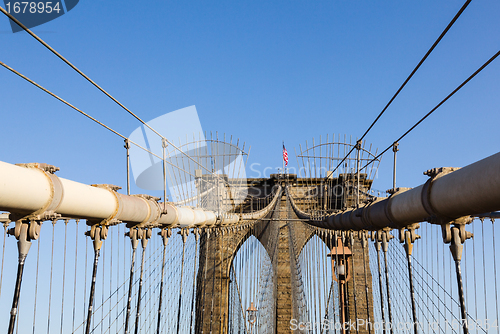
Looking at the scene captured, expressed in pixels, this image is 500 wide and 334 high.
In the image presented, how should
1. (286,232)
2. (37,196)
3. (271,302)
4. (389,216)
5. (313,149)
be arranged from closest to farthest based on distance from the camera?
(37,196), (389,216), (271,302), (313,149), (286,232)

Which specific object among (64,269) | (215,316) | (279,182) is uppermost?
(279,182)

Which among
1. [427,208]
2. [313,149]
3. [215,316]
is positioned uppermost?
[313,149]

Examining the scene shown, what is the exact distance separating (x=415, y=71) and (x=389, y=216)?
4.85ft

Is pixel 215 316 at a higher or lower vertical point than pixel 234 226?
lower

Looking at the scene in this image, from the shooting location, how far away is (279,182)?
22547 mm

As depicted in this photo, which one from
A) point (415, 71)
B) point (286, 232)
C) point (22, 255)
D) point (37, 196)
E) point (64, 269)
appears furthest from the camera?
point (286, 232)

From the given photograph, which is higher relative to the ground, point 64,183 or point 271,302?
point 64,183

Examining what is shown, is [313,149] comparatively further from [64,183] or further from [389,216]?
[64,183]

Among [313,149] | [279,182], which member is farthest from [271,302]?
[313,149]

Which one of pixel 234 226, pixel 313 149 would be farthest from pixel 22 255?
pixel 313 149

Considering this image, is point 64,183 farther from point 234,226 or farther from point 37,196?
point 234,226

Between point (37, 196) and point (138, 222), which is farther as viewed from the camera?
point (138, 222)

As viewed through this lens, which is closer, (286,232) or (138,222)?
(138,222)

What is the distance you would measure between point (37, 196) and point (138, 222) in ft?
6.56
